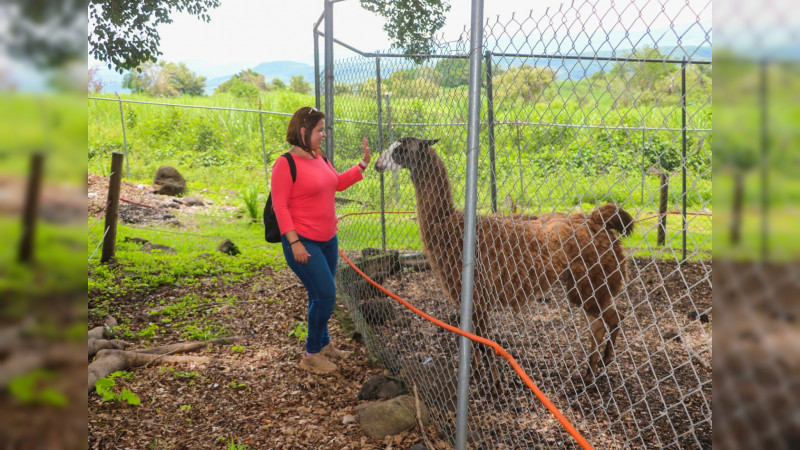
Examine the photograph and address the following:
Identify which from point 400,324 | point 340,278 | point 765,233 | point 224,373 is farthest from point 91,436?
point 765,233

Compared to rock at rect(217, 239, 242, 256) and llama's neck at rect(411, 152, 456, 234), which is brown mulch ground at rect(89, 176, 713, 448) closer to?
llama's neck at rect(411, 152, 456, 234)

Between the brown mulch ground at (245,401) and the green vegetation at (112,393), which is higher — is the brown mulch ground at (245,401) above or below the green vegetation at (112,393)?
below

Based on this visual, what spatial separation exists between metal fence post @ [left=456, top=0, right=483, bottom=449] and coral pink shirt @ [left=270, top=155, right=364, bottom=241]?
1.79 metres

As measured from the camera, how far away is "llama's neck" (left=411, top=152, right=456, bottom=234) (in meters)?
4.16

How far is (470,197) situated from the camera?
2680 mm

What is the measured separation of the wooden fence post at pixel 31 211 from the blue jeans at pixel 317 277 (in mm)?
3800

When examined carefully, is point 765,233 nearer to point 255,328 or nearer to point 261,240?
point 255,328

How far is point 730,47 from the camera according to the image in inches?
18.0

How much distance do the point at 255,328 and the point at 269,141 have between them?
13534mm

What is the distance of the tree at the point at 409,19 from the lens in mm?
8891

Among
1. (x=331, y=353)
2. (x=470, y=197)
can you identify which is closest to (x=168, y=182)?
(x=331, y=353)

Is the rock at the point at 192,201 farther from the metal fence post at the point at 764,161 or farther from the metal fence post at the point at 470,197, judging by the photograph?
the metal fence post at the point at 764,161

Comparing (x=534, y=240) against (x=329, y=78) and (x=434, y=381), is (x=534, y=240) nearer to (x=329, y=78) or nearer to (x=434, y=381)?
(x=434, y=381)

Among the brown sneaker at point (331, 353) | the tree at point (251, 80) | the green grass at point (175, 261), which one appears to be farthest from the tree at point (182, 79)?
the brown sneaker at point (331, 353)
